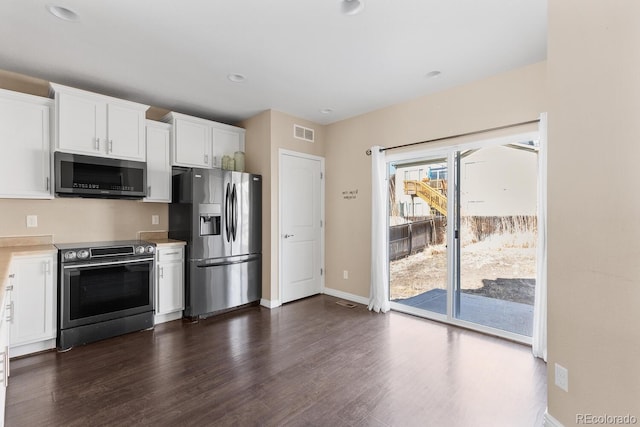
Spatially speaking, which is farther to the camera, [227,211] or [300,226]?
[300,226]

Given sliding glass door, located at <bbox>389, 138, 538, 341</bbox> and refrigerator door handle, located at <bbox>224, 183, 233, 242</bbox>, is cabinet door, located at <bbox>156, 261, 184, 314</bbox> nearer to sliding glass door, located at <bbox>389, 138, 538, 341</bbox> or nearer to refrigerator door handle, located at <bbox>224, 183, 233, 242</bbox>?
refrigerator door handle, located at <bbox>224, 183, 233, 242</bbox>

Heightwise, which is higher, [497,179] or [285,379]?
[497,179]

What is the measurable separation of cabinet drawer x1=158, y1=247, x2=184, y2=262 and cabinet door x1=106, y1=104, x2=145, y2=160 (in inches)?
43.7

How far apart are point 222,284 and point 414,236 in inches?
100

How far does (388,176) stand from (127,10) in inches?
125

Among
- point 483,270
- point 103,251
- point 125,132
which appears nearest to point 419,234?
point 483,270

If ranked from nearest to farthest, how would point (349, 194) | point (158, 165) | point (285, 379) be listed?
point (285, 379) → point (158, 165) → point (349, 194)

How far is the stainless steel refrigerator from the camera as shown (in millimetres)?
3590

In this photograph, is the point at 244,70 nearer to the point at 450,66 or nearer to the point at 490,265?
the point at 450,66

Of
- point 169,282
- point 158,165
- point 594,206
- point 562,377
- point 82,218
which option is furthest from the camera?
point 158,165

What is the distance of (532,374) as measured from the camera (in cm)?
238

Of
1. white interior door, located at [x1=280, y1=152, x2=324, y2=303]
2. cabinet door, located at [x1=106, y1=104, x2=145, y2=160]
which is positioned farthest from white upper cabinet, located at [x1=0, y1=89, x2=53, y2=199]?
white interior door, located at [x1=280, y1=152, x2=324, y2=303]

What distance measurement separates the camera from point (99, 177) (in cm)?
316

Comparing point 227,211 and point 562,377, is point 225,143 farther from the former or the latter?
point 562,377
